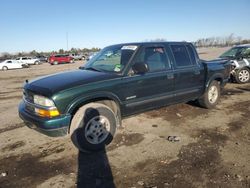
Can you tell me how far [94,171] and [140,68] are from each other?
2.10 meters

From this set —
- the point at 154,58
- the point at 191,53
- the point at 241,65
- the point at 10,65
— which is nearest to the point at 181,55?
the point at 191,53

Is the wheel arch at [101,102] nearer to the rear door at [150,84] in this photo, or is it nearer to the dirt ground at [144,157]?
the rear door at [150,84]

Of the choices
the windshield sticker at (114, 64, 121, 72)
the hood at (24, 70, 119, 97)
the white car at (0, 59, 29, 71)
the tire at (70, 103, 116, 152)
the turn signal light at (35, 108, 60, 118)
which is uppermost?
the windshield sticker at (114, 64, 121, 72)

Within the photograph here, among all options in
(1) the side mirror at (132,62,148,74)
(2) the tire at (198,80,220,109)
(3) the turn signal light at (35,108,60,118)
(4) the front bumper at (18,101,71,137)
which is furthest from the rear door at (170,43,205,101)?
(3) the turn signal light at (35,108,60,118)

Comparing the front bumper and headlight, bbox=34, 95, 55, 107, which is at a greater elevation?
headlight, bbox=34, 95, 55, 107

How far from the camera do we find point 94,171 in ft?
12.2

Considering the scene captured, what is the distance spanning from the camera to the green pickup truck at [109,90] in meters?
4.10

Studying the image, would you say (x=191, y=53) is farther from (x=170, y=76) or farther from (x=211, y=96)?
(x=211, y=96)

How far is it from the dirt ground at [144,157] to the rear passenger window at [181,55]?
1369 mm

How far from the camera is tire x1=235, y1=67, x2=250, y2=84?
11.0m

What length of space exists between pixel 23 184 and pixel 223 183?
274 centimetres

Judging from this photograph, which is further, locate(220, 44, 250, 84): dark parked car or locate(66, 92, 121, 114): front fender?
locate(220, 44, 250, 84): dark parked car

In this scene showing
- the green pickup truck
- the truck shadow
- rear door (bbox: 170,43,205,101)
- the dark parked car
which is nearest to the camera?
the truck shadow

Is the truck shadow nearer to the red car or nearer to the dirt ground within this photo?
the dirt ground
